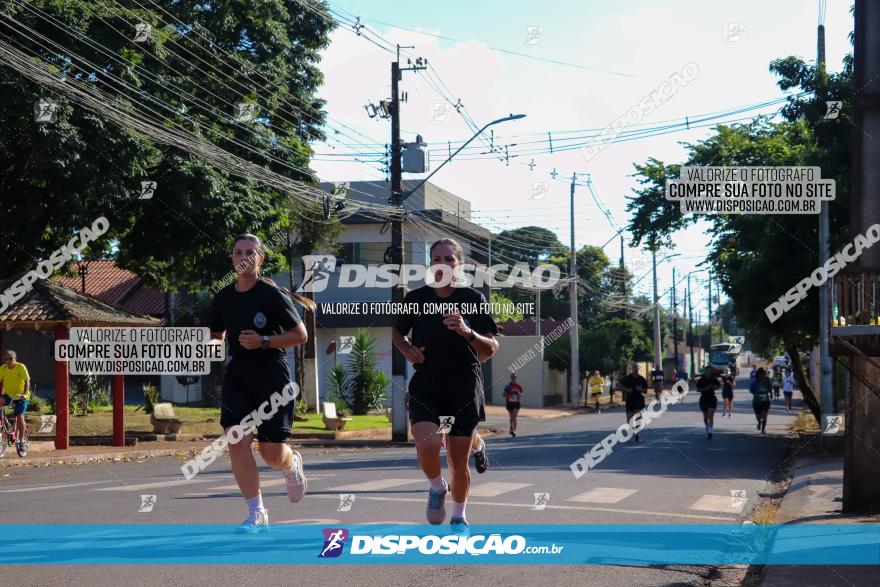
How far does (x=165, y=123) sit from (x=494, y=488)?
46.5 feet

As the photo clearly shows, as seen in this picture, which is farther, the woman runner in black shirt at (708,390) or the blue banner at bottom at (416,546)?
the woman runner in black shirt at (708,390)

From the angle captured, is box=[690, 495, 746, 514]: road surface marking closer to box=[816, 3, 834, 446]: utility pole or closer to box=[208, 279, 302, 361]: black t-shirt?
box=[816, 3, 834, 446]: utility pole

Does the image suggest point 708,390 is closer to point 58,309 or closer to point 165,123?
point 165,123

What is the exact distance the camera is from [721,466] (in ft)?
61.9

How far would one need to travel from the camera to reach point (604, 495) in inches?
514

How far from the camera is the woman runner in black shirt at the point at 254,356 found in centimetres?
633

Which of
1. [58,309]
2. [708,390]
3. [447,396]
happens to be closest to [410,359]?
[447,396]

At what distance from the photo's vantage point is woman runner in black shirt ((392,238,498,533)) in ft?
20.7

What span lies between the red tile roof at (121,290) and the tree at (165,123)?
2146 centimetres

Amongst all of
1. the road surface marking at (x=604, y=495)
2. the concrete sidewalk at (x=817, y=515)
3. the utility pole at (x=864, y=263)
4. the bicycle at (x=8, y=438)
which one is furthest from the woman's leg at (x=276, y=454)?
the bicycle at (x=8, y=438)

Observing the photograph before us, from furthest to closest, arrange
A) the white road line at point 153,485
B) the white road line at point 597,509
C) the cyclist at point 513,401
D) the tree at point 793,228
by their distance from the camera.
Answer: the cyclist at point 513,401 < the tree at point 793,228 < the white road line at point 153,485 < the white road line at point 597,509

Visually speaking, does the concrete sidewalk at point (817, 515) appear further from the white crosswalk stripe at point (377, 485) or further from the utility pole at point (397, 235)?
the utility pole at point (397, 235)

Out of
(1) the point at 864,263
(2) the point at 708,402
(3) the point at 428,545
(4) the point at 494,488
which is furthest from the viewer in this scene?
(2) the point at 708,402

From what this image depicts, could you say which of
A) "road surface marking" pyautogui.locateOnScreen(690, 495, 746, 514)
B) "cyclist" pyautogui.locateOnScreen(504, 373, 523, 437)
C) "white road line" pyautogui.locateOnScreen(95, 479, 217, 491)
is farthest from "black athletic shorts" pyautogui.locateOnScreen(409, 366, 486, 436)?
"cyclist" pyautogui.locateOnScreen(504, 373, 523, 437)
